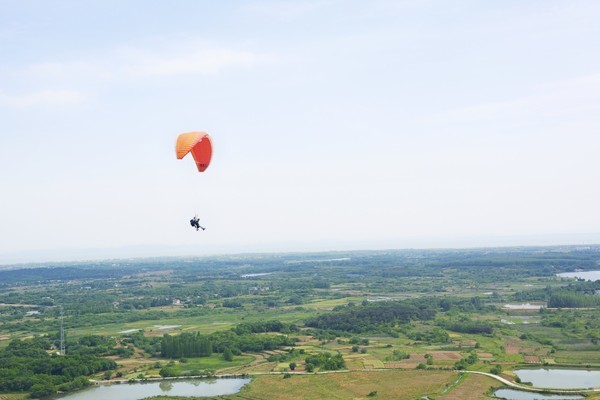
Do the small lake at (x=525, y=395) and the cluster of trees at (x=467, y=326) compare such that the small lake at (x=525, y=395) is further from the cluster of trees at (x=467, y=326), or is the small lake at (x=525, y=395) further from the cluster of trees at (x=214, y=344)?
the cluster of trees at (x=214, y=344)

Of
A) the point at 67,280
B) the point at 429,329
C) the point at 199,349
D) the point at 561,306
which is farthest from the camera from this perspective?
the point at 67,280

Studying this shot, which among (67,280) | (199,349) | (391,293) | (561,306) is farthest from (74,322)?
(67,280)

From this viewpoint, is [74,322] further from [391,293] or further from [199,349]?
[391,293]

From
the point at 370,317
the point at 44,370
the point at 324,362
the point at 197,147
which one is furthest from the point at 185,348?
the point at 197,147

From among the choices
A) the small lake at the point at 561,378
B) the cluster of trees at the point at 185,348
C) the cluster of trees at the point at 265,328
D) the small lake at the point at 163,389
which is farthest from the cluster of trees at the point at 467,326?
the small lake at the point at 163,389

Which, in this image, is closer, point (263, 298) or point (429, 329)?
point (429, 329)

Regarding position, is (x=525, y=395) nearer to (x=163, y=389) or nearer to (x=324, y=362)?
(x=324, y=362)
